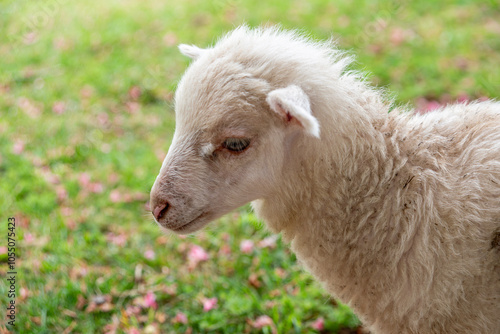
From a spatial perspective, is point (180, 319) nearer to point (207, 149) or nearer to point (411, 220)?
point (207, 149)

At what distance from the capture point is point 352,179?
2219 millimetres

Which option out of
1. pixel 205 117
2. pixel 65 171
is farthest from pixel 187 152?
pixel 65 171

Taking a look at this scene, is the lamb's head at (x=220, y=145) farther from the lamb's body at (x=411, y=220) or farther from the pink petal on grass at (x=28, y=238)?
the pink petal on grass at (x=28, y=238)

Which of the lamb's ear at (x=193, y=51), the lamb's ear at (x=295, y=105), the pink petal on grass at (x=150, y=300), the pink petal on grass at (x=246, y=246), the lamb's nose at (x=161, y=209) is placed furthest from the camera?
the pink petal on grass at (x=246, y=246)

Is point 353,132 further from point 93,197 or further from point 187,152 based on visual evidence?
point 93,197

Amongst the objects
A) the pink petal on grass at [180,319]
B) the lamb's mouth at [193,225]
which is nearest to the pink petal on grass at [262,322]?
the pink petal on grass at [180,319]

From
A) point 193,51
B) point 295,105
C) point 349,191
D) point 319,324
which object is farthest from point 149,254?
point 295,105

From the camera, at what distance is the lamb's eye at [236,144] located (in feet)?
7.06

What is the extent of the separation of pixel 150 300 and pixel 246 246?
0.91 metres

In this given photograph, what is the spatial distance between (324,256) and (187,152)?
2.85 feet

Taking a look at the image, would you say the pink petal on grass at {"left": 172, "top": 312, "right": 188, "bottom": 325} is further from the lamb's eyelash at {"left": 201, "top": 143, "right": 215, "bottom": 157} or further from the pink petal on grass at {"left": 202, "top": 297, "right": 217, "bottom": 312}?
the lamb's eyelash at {"left": 201, "top": 143, "right": 215, "bottom": 157}

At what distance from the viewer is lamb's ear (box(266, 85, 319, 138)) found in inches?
71.4

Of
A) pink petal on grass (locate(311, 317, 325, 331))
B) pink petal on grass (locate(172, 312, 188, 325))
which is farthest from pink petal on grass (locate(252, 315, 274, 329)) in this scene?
pink petal on grass (locate(172, 312, 188, 325))

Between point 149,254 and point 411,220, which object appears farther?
point 149,254
